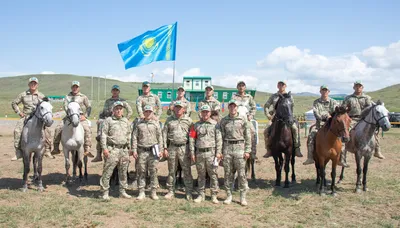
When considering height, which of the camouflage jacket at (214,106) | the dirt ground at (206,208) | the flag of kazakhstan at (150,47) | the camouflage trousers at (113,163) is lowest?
the dirt ground at (206,208)

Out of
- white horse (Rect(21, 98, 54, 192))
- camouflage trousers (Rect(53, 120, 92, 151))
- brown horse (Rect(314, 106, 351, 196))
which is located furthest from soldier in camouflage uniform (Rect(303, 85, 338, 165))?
white horse (Rect(21, 98, 54, 192))

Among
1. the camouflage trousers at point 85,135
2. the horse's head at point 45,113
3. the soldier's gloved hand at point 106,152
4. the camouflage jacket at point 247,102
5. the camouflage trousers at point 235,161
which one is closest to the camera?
the camouflage trousers at point 235,161

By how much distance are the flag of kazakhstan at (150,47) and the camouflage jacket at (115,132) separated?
12.7 feet

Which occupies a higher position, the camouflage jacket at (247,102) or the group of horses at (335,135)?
the camouflage jacket at (247,102)

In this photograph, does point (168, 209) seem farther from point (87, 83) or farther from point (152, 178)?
point (87, 83)

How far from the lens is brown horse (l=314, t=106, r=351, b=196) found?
27.5ft

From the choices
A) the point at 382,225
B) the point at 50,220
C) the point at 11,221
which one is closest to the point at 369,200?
the point at 382,225

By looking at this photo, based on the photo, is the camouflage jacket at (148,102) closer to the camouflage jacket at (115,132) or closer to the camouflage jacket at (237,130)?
the camouflage jacket at (115,132)

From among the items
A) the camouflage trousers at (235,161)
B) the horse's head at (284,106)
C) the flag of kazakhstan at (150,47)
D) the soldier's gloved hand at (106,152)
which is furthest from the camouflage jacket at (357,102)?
the soldier's gloved hand at (106,152)

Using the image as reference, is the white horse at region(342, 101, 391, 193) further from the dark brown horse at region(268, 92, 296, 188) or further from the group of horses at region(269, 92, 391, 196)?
the dark brown horse at region(268, 92, 296, 188)

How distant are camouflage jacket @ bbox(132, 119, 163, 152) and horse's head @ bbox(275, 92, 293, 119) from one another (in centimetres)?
348

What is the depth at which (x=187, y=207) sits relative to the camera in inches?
298

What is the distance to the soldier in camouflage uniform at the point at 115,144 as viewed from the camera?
8133 mm

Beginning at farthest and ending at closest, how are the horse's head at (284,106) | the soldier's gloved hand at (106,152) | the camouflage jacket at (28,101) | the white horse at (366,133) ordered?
the camouflage jacket at (28,101), the horse's head at (284,106), the white horse at (366,133), the soldier's gloved hand at (106,152)
